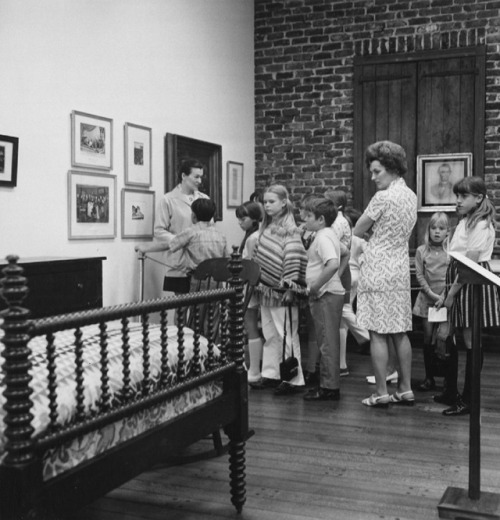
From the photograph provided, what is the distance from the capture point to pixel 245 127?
27.1ft

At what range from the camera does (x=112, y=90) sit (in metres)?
5.91

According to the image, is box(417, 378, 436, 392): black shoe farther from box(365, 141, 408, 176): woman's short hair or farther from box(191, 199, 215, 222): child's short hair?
box(191, 199, 215, 222): child's short hair

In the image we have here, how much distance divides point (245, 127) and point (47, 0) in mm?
3405

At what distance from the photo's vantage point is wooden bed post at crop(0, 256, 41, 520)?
1937 mm

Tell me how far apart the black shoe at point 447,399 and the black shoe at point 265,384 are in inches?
45.5

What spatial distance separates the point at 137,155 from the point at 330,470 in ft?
11.6

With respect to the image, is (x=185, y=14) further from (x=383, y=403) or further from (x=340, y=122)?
(x=383, y=403)

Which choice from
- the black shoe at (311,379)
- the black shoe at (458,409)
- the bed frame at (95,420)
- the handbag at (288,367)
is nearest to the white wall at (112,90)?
the handbag at (288,367)

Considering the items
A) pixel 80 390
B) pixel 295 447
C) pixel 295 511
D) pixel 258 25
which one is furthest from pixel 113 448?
pixel 258 25

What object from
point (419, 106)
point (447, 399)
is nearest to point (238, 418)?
point (447, 399)

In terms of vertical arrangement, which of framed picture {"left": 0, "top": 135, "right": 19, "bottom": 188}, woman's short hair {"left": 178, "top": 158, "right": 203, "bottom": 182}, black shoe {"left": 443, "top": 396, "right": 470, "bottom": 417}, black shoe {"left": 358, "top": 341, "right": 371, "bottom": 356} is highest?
woman's short hair {"left": 178, "top": 158, "right": 203, "bottom": 182}

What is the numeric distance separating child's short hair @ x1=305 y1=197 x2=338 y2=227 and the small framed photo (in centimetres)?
299

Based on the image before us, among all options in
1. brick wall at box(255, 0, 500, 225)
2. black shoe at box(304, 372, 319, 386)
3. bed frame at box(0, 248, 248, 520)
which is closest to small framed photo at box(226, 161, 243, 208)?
brick wall at box(255, 0, 500, 225)

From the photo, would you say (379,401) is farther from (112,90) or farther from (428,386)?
(112,90)
